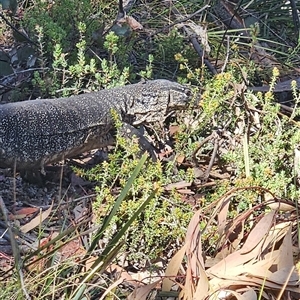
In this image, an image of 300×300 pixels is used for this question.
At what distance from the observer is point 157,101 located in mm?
4281


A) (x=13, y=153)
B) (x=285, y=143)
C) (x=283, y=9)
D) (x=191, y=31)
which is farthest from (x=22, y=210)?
(x=283, y=9)

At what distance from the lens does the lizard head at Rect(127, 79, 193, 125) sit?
4.23 metres

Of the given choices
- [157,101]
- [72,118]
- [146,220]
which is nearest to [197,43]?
[157,101]

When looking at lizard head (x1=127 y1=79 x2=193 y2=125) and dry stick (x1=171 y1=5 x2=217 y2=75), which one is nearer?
lizard head (x1=127 y1=79 x2=193 y2=125)

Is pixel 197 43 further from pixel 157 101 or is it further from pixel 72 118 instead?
pixel 72 118

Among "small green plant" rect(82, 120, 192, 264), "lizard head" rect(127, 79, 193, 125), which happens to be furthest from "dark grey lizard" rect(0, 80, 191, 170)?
"small green plant" rect(82, 120, 192, 264)

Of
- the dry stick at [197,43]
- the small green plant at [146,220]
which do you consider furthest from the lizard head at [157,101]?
the small green plant at [146,220]

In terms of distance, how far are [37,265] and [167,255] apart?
76cm

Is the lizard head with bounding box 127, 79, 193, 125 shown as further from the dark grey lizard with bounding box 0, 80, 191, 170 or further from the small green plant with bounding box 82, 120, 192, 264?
the small green plant with bounding box 82, 120, 192, 264

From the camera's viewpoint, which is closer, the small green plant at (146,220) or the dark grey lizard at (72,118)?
the small green plant at (146,220)

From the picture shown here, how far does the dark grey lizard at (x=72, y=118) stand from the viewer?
3.48 m

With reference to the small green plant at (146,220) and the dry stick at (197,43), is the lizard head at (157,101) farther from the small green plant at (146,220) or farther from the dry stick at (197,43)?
the small green plant at (146,220)

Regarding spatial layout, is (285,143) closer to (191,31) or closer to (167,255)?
(167,255)

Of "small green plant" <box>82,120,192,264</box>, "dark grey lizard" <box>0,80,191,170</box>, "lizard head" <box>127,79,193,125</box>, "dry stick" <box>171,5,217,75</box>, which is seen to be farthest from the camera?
"dry stick" <box>171,5,217,75</box>
